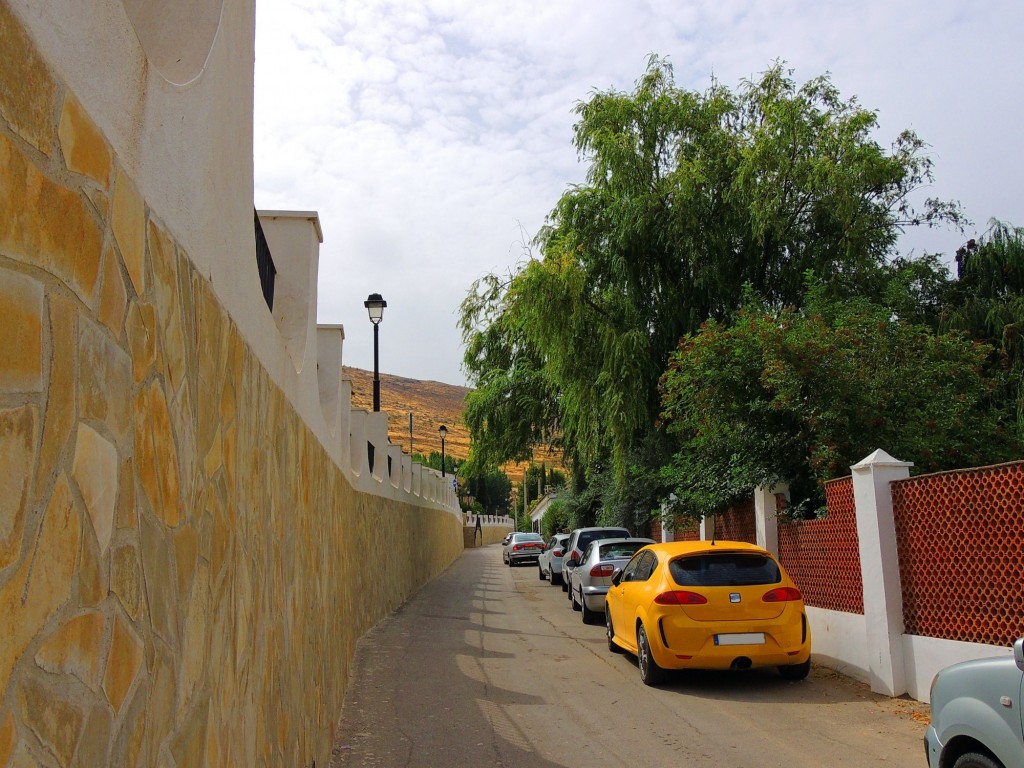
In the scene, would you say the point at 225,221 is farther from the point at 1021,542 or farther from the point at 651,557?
the point at 651,557

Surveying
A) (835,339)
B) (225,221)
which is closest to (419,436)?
(835,339)

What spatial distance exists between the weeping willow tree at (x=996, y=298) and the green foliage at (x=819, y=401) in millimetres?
5049

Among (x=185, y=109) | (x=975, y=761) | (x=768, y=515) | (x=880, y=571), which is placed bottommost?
(x=975, y=761)

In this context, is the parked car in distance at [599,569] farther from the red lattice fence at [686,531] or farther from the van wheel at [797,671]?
the van wheel at [797,671]

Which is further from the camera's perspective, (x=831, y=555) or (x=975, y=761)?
(x=831, y=555)

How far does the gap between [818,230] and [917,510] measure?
41.0 ft

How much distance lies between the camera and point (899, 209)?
2067cm

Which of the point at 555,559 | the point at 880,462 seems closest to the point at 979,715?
the point at 880,462

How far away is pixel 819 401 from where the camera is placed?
1267cm

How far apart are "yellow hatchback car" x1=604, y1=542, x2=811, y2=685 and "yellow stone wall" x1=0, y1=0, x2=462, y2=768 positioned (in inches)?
241

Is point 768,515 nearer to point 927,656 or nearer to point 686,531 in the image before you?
point 686,531

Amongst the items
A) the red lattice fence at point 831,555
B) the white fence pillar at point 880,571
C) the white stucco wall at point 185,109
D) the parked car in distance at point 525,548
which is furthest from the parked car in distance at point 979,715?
the parked car in distance at point 525,548

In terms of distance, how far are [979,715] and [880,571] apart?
4823 mm

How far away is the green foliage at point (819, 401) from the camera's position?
40.5 feet
